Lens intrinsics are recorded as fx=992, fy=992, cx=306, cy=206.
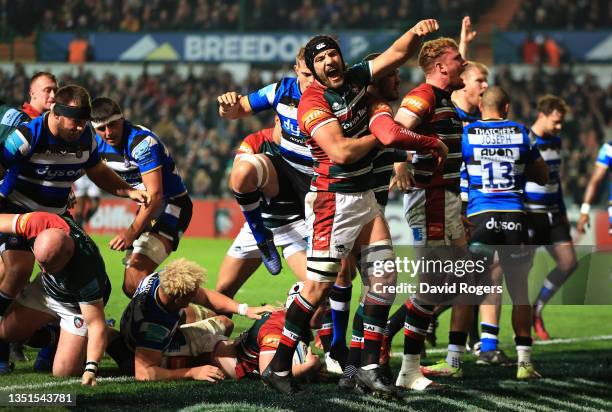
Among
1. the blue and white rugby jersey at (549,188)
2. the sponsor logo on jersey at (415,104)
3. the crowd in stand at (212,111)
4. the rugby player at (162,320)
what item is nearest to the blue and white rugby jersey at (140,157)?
the rugby player at (162,320)

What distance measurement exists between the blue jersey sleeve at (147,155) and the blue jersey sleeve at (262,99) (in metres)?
0.96

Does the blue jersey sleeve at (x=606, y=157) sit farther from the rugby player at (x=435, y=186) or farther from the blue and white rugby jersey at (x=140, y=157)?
the blue and white rugby jersey at (x=140, y=157)

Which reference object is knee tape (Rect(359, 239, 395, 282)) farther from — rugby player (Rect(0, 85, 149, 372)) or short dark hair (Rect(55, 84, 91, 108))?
short dark hair (Rect(55, 84, 91, 108))

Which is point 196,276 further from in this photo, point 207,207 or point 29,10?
point 29,10

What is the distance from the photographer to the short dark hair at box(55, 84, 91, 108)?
6680 mm

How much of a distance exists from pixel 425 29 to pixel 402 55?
0.21 metres

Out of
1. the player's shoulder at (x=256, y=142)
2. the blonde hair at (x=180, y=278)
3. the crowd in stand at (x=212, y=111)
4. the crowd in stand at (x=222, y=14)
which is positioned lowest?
the blonde hair at (x=180, y=278)

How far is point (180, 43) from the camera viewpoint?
28.2 m

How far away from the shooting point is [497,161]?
7.86m

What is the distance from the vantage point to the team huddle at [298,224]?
5.97 meters

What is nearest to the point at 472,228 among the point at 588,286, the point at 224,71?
the point at 588,286

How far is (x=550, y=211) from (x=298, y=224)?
131 inches

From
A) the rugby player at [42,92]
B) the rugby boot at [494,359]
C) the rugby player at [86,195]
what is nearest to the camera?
the rugby boot at [494,359]

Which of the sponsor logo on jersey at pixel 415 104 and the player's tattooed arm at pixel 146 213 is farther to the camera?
the player's tattooed arm at pixel 146 213
